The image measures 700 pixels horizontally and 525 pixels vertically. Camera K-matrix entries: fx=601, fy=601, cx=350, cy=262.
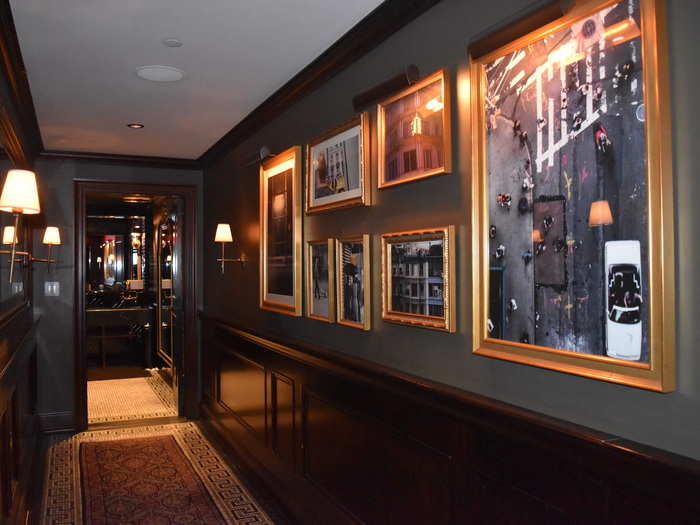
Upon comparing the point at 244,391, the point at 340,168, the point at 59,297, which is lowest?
the point at 244,391

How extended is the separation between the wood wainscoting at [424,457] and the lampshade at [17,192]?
149cm

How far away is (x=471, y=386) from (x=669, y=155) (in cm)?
97

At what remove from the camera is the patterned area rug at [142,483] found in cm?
359

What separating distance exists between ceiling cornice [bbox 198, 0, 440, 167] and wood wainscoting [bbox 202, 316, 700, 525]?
1.38m

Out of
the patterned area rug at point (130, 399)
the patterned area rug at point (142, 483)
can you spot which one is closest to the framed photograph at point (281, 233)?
the patterned area rug at point (142, 483)

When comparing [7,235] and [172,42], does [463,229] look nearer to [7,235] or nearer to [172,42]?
[172,42]

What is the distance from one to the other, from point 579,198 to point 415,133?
86cm

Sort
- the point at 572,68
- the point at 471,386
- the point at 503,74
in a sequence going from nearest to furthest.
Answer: the point at 572,68 < the point at 503,74 < the point at 471,386

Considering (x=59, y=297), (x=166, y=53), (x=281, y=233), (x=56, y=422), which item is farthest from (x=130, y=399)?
(x=166, y=53)

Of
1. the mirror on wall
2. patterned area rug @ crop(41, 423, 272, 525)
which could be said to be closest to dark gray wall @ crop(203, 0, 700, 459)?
patterned area rug @ crop(41, 423, 272, 525)

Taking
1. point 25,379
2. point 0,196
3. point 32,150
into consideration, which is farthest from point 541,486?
point 32,150

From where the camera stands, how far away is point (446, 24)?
2.12m

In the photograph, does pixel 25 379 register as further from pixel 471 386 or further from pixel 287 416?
pixel 471 386

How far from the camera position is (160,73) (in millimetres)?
3240
